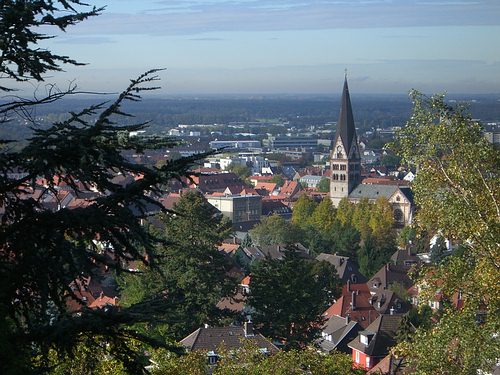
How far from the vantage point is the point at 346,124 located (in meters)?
81.9

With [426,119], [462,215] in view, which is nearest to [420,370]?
[462,215]

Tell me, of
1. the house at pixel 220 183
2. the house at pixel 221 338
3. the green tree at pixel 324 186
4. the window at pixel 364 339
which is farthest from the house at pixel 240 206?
the house at pixel 221 338

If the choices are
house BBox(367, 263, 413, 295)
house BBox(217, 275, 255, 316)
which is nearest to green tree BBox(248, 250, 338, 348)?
house BBox(217, 275, 255, 316)

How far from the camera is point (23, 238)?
4703mm

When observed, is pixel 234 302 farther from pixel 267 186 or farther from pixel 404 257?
pixel 267 186

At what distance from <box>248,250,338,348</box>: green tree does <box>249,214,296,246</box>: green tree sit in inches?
1347

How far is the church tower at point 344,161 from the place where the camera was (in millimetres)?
82250

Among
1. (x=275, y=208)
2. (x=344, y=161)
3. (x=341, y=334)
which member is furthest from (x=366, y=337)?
(x=275, y=208)

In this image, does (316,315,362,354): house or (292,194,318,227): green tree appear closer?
(316,315,362,354): house

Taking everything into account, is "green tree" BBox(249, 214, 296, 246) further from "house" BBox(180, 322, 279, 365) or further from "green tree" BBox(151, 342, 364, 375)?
"green tree" BBox(151, 342, 364, 375)

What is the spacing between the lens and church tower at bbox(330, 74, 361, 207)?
8225cm

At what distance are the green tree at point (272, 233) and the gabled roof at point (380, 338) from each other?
91.1 feet

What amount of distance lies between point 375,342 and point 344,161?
53189mm

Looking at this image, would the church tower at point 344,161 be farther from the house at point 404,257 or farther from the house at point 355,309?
the house at point 355,309
